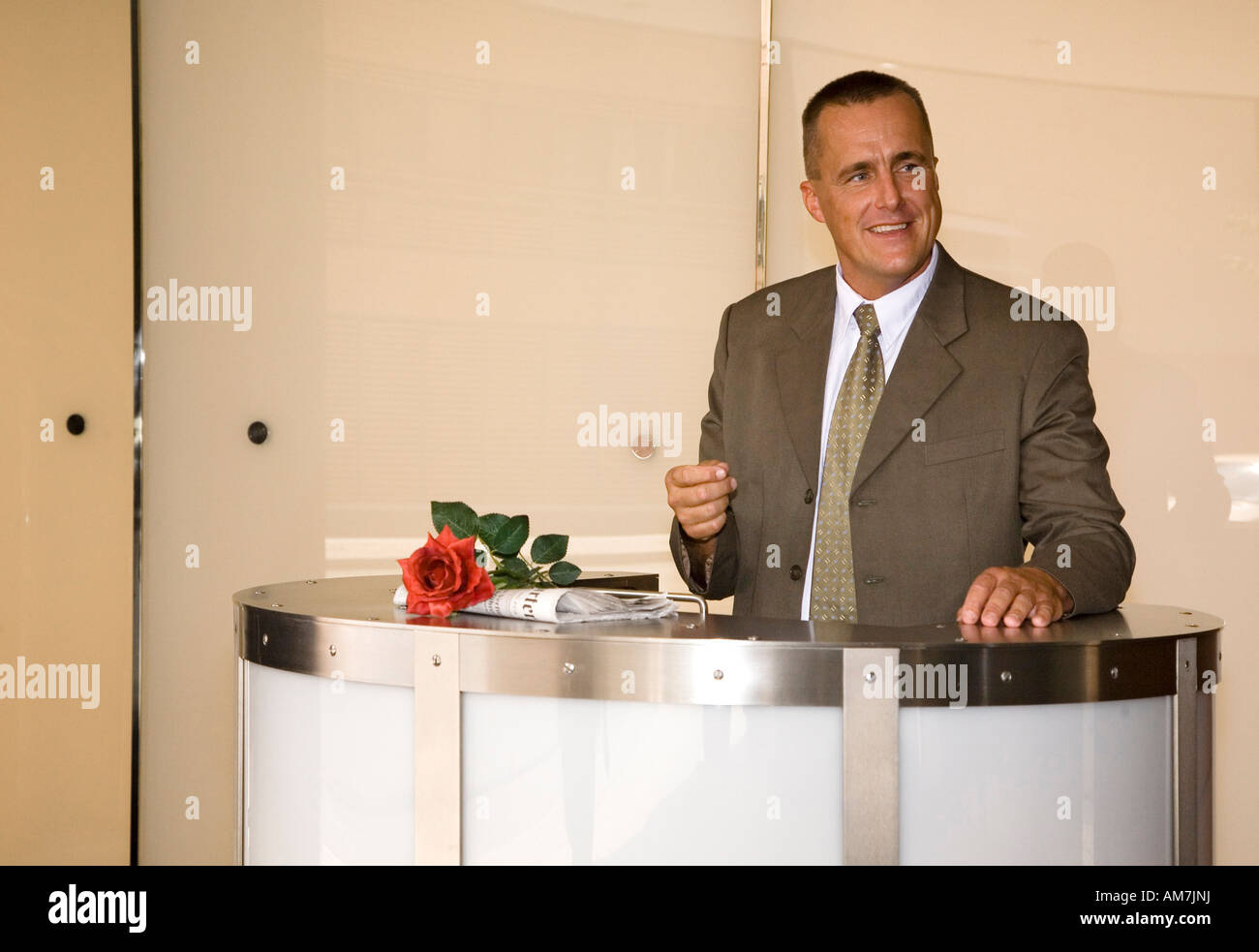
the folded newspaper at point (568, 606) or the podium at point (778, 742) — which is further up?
the folded newspaper at point (568, 606)

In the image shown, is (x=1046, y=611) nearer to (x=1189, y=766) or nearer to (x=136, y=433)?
(x=1189, y=766)

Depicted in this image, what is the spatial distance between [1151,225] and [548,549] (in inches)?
85.7

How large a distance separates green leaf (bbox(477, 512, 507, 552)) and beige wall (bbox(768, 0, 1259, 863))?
204cm

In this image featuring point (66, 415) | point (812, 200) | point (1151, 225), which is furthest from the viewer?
point (66, 415)

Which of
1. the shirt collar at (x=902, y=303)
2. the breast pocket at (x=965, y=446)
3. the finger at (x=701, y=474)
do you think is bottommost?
the finger at (x=701, y=474)

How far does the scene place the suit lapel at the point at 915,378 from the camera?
2.10m

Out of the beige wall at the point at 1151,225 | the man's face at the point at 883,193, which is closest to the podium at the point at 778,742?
the man's face at the point at 883,193

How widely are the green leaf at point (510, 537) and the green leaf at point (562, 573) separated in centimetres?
6

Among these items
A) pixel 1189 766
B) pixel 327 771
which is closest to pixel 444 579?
pixel 327 771

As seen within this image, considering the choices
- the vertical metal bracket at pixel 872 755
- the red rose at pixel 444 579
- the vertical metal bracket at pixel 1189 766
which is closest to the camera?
the vertical metal bracket at pixel 872 755

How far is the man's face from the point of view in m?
2.23

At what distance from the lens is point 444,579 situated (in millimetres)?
1688

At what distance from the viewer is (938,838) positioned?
4.79 ft

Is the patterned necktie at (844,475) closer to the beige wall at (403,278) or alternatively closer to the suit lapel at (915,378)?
the suit lapel at (915,378)
